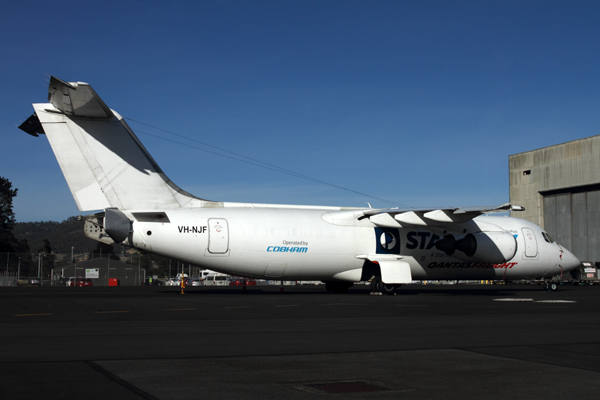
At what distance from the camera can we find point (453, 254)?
27719mm

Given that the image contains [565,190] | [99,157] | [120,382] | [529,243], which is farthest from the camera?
[565,190]

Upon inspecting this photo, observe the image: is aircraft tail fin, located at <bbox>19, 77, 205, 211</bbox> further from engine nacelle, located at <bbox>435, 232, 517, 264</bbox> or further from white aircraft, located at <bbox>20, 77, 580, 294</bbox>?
engine nacelle, located at <bbox>435, 232, 517, 264</bbox>

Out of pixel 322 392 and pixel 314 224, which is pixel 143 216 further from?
pixel 322 392

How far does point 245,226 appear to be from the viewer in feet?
78.0

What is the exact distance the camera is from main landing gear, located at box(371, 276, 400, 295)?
2608cm

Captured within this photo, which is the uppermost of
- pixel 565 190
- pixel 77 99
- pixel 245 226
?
pixel 565 190

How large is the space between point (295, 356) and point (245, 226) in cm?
1553

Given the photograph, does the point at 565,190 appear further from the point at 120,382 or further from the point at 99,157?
the point at 120,382

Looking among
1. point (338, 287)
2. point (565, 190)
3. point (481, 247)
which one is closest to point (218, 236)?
point (338, 287)

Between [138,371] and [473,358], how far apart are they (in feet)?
15.3

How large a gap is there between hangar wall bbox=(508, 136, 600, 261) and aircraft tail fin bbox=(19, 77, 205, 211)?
4830 centimetres

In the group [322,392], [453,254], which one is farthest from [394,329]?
[453,254]

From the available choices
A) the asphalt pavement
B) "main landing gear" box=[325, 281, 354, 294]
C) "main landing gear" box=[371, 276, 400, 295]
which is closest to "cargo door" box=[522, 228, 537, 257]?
"main landing gear" box=[371, 276, 400, 295]

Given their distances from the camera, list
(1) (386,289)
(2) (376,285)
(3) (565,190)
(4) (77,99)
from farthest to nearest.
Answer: (3) (565,190) → (2) (376,285) → (1) (386,289) → (4) (77,99)
